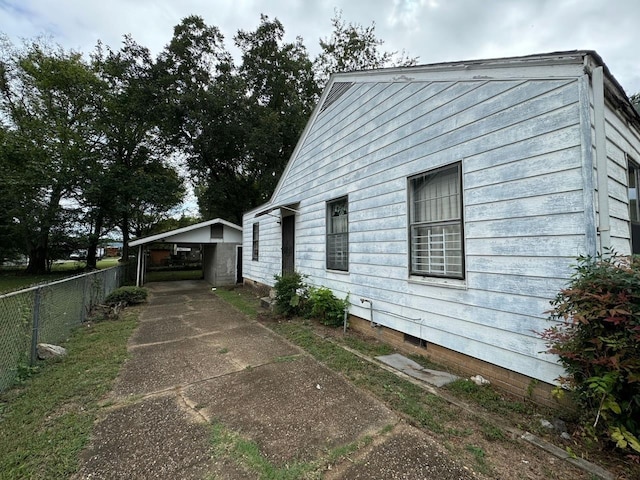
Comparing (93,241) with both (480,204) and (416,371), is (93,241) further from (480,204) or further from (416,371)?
(480,204)

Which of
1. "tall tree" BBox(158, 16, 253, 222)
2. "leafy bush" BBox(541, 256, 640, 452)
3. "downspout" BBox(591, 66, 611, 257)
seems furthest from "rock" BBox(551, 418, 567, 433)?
"tall tree" BBox(158, 16, 253, 222)

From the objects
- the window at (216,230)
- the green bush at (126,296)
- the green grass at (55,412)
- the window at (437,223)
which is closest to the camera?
the green grass at (55,412)

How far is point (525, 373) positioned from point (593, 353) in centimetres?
91

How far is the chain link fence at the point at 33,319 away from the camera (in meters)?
3.36

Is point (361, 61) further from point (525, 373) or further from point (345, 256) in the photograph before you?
point (525, 373)

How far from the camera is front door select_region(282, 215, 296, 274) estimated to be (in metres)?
8.30

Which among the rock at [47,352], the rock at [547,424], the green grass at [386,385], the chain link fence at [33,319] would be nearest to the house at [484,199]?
the rock at [547,424]

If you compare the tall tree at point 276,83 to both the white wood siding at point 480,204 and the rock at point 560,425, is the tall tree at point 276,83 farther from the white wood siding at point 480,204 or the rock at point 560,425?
the rock at point 560,425

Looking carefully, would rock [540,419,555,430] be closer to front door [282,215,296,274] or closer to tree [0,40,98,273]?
front door [282,215,296,274]

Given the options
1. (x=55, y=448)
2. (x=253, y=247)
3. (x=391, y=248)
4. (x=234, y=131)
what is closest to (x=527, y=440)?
(x=391, y=248)

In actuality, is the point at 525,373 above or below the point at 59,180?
below

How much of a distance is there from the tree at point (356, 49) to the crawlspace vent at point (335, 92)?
1127 cm

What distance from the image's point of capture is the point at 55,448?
2.26 metres

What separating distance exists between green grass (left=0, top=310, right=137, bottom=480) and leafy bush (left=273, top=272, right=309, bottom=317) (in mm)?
3230
